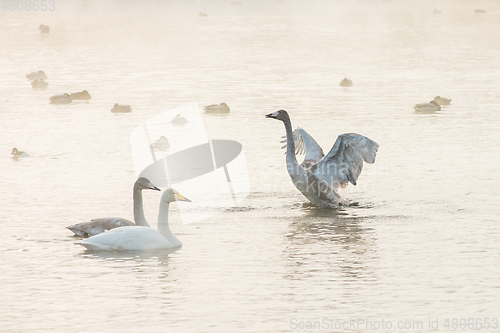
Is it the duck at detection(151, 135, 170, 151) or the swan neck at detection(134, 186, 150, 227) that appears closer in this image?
the swan neck at detection(134, 186, 150, 227)

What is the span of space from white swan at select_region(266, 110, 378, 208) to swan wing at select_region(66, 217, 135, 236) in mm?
4005

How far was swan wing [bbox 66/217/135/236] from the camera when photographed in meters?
Answer: 14.8

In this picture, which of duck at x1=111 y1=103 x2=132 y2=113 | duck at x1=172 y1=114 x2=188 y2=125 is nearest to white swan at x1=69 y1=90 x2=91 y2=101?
duck at x1=111 y1=103 x2=132 y2=113

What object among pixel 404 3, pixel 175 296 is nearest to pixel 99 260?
pixel 175 296

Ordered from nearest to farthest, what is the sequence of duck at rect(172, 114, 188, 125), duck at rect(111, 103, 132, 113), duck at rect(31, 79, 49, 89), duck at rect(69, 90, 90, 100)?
duck at rect(172, 114, 188, 125), duck at rect(111, 103, 132, 113), duck at rect(69, 90, 90, 100), duck at rect(31, 79, 49, 89)

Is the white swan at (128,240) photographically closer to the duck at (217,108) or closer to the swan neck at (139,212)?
the swan neck at (139,212)

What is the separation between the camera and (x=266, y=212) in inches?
671

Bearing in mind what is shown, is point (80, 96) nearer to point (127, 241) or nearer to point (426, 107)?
point (426, 107)

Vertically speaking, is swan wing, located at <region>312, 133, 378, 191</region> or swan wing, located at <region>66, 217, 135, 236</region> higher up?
swan wing, located at <region>312, 133, 378, 191</region>

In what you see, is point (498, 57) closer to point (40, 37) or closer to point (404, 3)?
point (40, 37)

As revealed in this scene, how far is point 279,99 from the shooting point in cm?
3612

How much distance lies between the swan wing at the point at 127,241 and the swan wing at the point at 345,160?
4.81 metres

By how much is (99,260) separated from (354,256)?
3.70 metres

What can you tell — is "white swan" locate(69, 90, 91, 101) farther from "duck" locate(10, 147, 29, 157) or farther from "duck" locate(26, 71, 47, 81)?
"duck" locate(10, 147, 29, 157)
